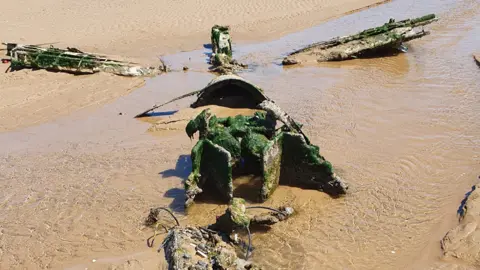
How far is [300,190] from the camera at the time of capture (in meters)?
7.26

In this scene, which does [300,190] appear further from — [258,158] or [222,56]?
[222,56]

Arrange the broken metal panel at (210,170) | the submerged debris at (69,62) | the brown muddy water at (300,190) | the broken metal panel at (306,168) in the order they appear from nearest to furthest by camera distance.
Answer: the brown muddy water at (300,190) → the broken metal panel at (210,170) → the broken metal panel at (306,168) → the submerged debris at (69,62)

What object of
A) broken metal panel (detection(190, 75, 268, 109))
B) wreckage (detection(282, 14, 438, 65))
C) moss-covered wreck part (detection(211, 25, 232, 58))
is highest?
moss-covered wreck part (detection(211, 25, 232, 58))

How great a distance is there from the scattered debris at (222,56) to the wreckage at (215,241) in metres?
7.54

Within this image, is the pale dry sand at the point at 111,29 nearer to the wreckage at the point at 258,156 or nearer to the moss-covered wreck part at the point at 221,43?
the moss-covered wreck part at the point at 221,43

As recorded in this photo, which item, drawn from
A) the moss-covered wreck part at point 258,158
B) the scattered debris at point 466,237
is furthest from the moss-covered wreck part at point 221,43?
the scattered debris at point 466,237

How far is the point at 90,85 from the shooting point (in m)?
12.9

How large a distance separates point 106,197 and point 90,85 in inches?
240

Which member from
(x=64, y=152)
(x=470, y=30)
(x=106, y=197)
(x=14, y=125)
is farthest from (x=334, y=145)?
(x=470, y=30)

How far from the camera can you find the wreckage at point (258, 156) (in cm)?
683

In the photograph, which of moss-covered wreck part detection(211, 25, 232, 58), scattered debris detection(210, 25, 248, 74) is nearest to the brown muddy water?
scattered debris detection(210, 25, 248, 74)

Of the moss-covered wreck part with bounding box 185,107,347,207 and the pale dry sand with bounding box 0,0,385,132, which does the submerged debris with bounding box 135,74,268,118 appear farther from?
the moss-covered wreck part with bounding box 185,107,347,207

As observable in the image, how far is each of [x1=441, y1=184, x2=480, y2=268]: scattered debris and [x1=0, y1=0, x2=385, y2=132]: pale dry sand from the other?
8.22 meters

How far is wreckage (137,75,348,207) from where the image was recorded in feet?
22.4
